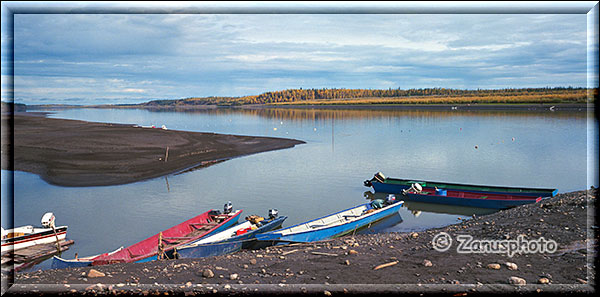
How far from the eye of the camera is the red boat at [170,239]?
10117 mm

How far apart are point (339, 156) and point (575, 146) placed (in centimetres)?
1920

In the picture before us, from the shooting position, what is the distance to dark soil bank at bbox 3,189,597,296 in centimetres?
471

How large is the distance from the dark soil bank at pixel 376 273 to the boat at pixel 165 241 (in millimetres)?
2094

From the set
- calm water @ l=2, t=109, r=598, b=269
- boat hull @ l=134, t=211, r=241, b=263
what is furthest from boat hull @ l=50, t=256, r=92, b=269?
calm water @ l=2, t=109, r=598, b=269

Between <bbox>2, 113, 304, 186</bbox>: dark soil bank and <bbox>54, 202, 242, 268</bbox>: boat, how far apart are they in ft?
31.4

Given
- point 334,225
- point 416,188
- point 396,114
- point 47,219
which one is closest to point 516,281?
point 334,225

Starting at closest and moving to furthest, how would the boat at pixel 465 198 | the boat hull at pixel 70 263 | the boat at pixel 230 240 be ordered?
the boat hull at pixel 70 263
the boat at pixel 230 240
the boat at pixel 465 198

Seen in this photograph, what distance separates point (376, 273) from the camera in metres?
6.66

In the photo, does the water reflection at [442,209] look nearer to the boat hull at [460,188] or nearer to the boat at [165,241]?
the boat hull at [460,188]

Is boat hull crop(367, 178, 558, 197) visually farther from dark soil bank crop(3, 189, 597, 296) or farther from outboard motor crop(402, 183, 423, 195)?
dark soil bank crop(3, 189, 597, 296)

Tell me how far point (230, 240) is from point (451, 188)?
11.0 meters

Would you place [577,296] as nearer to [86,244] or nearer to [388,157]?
[86,244]

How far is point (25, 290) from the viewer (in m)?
4.55

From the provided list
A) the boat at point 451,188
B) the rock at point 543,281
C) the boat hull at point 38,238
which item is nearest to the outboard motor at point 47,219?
the boat hull at point 38,238
